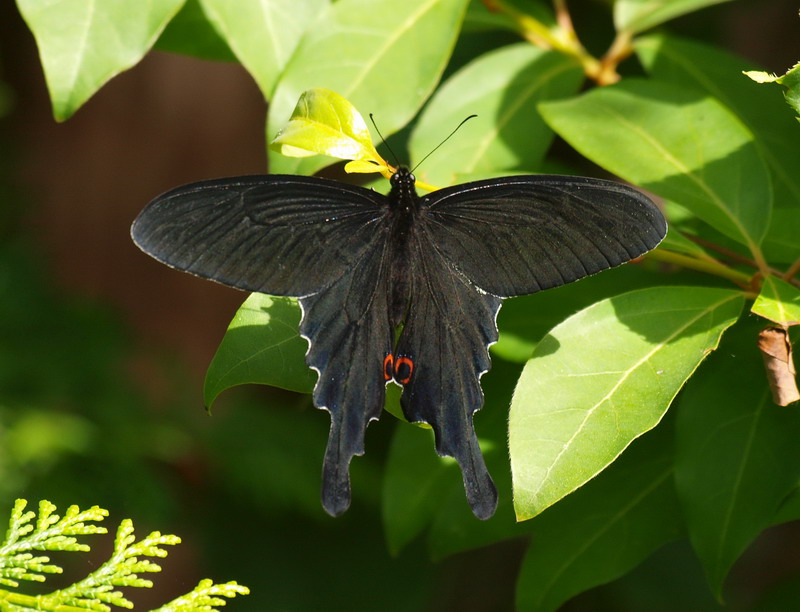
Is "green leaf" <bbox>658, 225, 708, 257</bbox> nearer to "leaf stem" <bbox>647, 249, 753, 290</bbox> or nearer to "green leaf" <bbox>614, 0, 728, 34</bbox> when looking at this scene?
"leaf stem" <bbox>647, 249, 753, 290</bbox>

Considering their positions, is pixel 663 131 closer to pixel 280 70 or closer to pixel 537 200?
pixel 537 200

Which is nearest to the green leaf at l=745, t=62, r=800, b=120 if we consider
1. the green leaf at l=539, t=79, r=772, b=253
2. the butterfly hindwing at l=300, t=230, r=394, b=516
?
the green leaf at l=539, t=79, r=772, b=253

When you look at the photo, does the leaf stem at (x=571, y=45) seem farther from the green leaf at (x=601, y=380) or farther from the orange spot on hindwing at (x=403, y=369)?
the orange spot on hindwing at (x=403, y=369)

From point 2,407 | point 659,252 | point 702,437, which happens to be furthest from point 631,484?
point 2,407

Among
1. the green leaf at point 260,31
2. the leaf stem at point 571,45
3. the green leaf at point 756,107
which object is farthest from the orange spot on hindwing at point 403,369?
the leaf stem at point 571,45

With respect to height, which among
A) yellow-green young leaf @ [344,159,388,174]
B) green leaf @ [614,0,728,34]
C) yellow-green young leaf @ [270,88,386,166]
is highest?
yellow-green young leaf @ [270,88,386,166]

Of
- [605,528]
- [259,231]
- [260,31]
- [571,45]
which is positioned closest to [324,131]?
[259,231]
